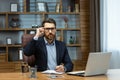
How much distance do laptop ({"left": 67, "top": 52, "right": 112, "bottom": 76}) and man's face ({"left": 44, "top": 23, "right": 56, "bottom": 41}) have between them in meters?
0.83

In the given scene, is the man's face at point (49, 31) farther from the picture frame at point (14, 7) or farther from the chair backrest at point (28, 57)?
the picture frame at point (14, 7)

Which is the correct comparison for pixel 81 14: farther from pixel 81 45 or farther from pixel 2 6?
pixel 2 6

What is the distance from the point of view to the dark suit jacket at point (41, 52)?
3264 mm

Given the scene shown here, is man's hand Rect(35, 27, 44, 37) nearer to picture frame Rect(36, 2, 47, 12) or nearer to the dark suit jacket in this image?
the dark suit jacket

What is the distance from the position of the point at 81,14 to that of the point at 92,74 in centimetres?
270

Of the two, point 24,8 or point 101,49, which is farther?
point 24,8

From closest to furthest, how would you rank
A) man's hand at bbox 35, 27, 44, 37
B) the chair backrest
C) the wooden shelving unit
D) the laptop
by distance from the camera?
the laptop
man's hand at bbox 35, 27, 44, 37
the chair backrest
the wooden shelving unit

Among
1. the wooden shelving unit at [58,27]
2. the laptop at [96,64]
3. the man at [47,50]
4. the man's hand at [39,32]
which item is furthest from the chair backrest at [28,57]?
the wooden shelving unit at [58,27]

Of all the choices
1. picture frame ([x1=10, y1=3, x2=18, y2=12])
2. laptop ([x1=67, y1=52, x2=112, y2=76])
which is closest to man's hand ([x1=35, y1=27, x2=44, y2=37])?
laptop ([x1=67, y1=52, x2=112, y2=76])

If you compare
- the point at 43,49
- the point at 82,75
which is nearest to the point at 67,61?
the point at 43,49

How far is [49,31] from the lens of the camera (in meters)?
3.28

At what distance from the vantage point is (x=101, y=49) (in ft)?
15.0

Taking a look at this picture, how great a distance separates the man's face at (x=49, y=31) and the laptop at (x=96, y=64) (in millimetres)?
827

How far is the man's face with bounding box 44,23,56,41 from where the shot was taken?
3.28m
